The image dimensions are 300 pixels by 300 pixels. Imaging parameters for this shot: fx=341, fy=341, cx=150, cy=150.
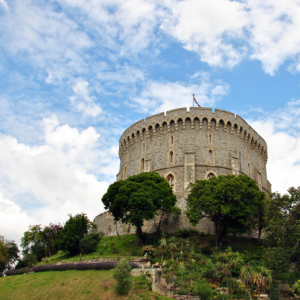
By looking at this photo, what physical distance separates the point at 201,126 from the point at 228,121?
3518 mm

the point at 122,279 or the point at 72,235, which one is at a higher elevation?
the point at 72,235

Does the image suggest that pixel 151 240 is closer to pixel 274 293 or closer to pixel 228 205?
pixel 228 205

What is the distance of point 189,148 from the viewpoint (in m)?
40.3

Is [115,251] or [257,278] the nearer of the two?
[257,278]

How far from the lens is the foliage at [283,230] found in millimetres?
22562

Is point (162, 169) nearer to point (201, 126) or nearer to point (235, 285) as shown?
point (201, 126)

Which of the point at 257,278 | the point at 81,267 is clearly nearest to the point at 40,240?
the point at 81,267

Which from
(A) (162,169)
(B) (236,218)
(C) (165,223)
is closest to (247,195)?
(B) (236,218)

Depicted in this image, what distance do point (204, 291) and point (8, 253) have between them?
27083 mm

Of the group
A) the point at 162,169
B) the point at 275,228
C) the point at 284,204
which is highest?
the point at 162,169

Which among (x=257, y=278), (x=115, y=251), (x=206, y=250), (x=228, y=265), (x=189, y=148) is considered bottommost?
(x=257, y=278)

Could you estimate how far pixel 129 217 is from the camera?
3092 centimetres

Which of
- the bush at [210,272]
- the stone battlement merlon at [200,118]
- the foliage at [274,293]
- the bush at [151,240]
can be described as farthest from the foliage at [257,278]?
the stone battlement merlon at [200,118]

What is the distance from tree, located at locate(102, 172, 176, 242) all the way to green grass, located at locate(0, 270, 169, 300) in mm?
6223
